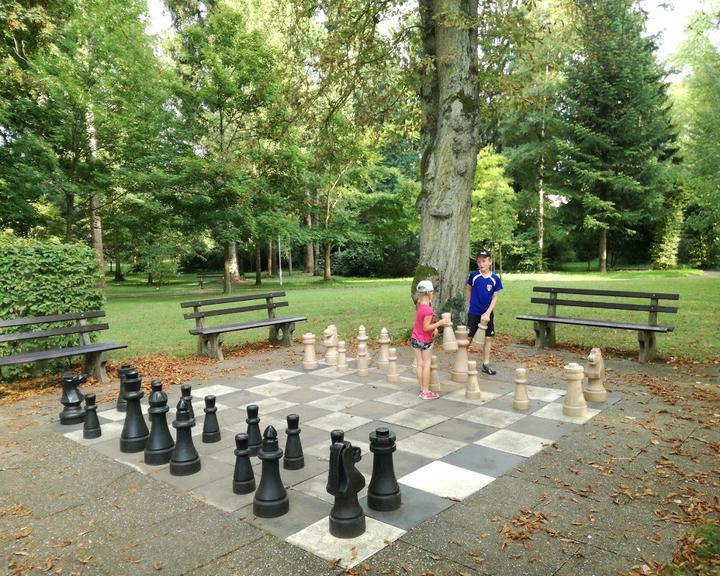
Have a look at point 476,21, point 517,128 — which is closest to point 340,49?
point 476,21

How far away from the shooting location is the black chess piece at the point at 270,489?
3.50 metres

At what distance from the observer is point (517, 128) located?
36125 millimetres

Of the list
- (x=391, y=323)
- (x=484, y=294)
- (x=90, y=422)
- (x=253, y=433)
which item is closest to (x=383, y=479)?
Result: (x=253, y=433)

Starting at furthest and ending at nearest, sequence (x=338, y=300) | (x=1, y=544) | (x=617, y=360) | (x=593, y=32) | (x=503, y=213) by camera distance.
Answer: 1. (x=503, y=213)
2. (x=338, y=300)
3. (x=593, y=32)
4. (x=617, y=360)
5. (x=1, y=544)

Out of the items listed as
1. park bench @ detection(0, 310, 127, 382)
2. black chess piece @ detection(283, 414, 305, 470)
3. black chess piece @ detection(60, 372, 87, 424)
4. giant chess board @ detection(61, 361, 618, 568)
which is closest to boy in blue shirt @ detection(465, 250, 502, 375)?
giant chess board @ detection(61, 361, 618, 568)

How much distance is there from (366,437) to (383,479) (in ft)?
4.93

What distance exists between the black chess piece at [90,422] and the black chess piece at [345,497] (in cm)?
312

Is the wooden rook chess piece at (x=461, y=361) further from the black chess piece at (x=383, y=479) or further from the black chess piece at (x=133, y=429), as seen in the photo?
the black chess piece at (x=133, y=429)

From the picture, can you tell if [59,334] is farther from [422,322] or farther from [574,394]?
[574,394]

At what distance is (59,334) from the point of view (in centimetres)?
764

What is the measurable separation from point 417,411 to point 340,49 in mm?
8673

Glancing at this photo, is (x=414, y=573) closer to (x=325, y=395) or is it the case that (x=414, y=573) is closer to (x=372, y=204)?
(x=325, y=395)

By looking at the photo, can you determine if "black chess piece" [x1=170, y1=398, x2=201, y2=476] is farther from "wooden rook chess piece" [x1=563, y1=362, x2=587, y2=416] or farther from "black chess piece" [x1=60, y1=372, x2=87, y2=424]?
"wooden rook chess piece" [x1=563, y1=362, x2=587, y2=416]

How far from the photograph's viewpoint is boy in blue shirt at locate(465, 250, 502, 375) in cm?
741
